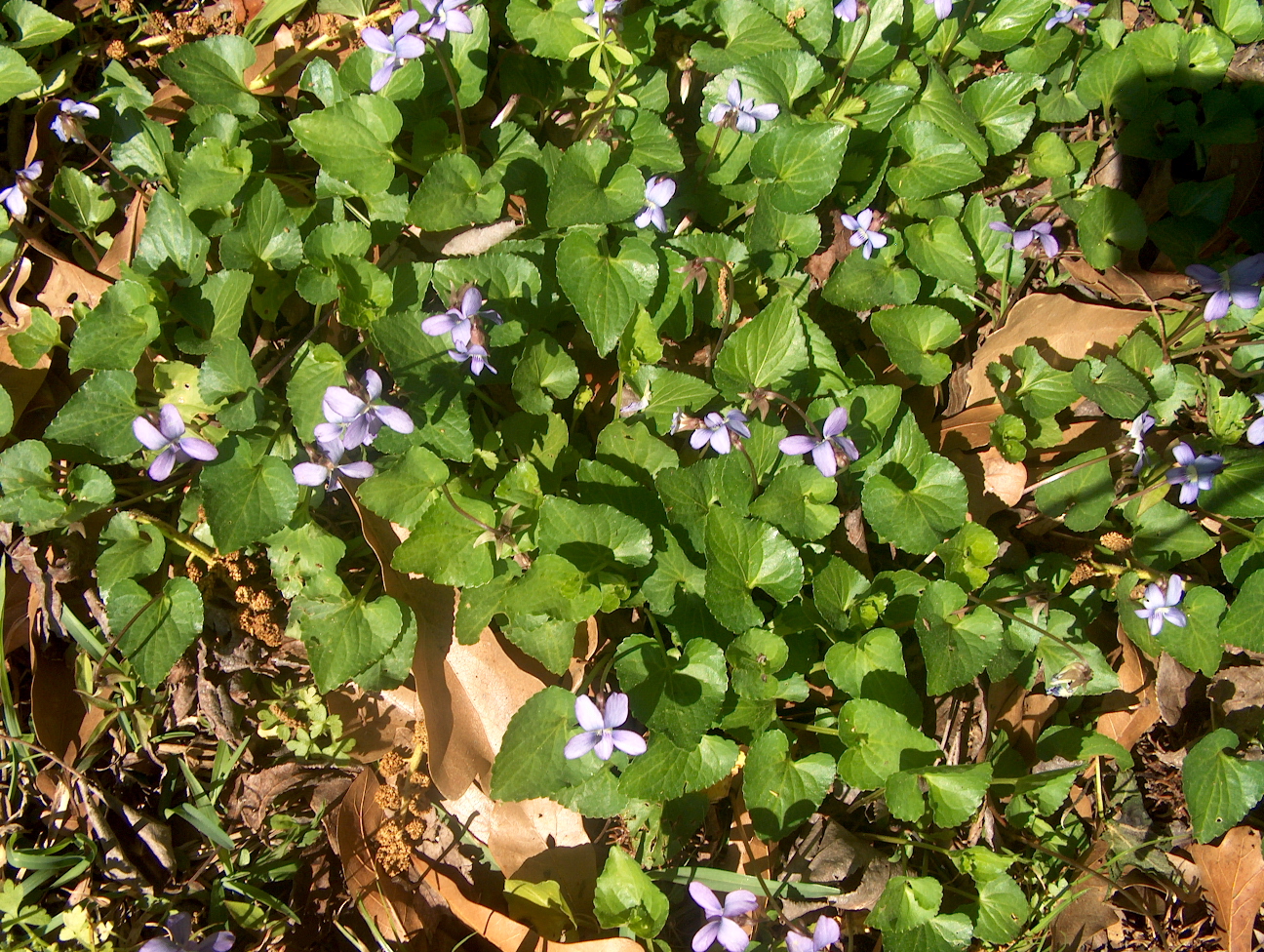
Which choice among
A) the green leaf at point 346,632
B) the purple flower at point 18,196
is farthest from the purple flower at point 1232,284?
the purple flower at point 18,196

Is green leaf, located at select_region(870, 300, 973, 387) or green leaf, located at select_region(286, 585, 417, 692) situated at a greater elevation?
green leaf, located at select_region(870, 300, 973, 387)

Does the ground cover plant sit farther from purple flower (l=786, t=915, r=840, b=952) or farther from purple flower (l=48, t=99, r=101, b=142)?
purple flower (l=48, t=99, r=101, b=142)

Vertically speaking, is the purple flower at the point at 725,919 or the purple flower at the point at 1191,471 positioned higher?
the purple flower at the point at 1191,471

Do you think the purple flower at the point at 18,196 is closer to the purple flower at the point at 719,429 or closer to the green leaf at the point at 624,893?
the purple flower at the point at 719,429

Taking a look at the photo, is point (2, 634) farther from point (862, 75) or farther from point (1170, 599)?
point (1170, 599)

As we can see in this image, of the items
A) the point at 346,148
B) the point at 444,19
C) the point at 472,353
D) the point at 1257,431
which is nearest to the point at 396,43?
the point at 444,19

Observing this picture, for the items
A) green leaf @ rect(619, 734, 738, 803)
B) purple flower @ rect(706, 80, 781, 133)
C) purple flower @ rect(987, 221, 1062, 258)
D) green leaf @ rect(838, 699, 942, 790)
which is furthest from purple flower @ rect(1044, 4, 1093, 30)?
green leaf @ rect(619, 734, 738, 803)

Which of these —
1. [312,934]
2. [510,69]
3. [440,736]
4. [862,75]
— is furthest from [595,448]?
[312,934]
